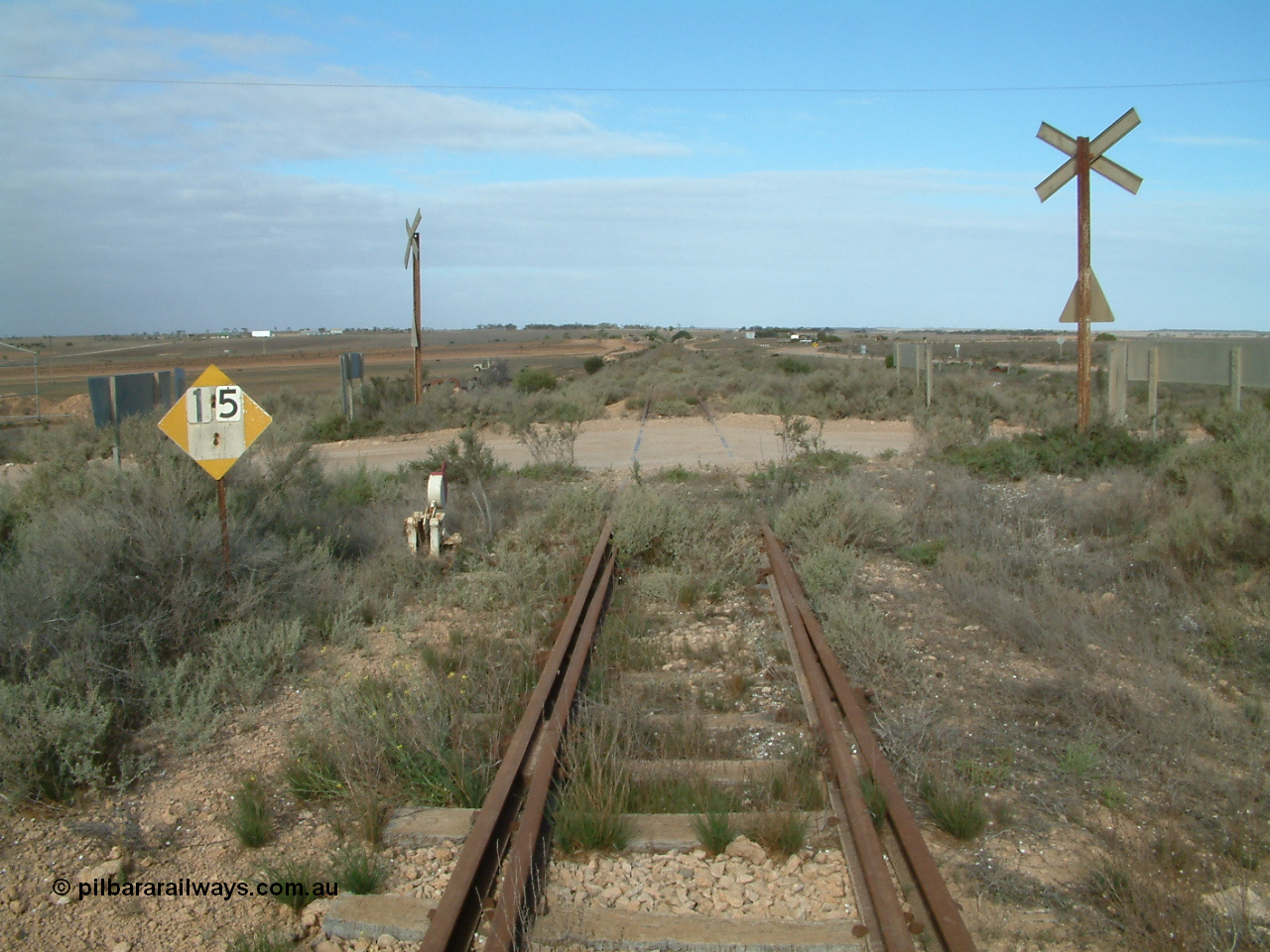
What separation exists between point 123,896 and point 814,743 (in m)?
3.48

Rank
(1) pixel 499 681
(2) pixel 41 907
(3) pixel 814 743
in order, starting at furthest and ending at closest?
1. (1) pixel 499 681
2. (3) pixel 814 743
3. (2) pixel 41 907

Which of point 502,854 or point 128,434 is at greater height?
point 128,434

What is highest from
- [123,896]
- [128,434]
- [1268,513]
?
[128,434]

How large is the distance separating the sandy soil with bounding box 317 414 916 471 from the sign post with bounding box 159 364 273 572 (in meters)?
10.2

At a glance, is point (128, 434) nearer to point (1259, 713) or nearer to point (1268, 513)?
point (1259, 713)

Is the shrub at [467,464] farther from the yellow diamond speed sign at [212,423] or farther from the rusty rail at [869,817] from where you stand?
→ the rusty rail at [869,817]

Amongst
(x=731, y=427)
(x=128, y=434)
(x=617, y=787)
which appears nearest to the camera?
(x=617, y=787)

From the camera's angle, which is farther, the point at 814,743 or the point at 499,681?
the point at 499,681

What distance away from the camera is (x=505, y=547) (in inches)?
426

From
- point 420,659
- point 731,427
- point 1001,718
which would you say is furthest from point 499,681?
point 731,427

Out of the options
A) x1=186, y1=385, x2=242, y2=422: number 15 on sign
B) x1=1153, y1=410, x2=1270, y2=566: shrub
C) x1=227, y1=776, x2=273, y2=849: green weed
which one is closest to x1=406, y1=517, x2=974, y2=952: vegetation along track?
x1=227, y1=776, x2=273, y2=849: green weed

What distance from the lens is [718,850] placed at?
4645 millimetres

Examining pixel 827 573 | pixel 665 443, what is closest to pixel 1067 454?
pixel 827 573

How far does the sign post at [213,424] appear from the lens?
8398 mm
